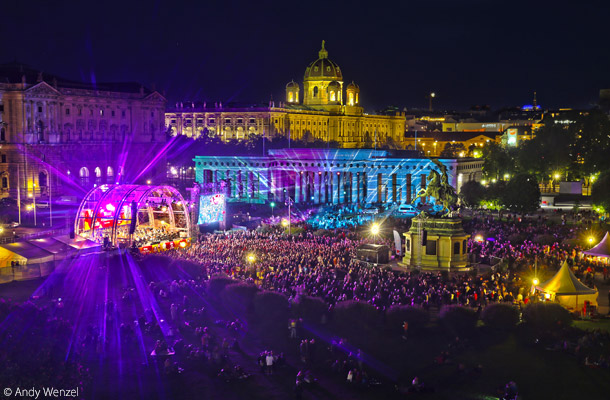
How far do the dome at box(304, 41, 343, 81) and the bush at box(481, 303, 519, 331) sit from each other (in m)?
118

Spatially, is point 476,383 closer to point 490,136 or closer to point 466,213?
point 466,213

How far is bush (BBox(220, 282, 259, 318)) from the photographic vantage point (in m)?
30.8

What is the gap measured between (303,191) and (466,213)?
25.1 m

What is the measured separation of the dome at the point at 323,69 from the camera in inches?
5620

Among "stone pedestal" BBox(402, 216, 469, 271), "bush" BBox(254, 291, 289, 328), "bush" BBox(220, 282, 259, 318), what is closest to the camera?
"bush" BBox(254, 291, 289, 328)

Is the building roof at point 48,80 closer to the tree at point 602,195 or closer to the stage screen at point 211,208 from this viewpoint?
the stage screen at point 211,208

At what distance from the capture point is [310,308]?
96.5 feet

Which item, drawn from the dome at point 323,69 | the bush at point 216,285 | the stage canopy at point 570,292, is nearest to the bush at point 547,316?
the stage canopy at point 570,292

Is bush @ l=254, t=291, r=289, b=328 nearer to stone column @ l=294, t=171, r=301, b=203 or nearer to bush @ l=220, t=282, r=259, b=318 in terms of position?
bush @ l=220, t=282, r=259, b=318

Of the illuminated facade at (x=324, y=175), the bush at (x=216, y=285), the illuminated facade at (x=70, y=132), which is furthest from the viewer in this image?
the illuminated facade at (x=324, y=175)

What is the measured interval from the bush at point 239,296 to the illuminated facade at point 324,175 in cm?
4736

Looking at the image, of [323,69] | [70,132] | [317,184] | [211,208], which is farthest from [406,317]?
[323,69]

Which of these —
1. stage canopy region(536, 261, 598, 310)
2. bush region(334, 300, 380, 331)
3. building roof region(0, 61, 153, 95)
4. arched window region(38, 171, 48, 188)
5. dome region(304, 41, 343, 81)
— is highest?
dome region(304, 41, 343, 81)

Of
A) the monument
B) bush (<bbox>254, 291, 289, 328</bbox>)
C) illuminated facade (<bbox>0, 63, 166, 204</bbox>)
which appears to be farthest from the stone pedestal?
illuminated facade (<bbox>0, 63, 166, 204</bbox>)
